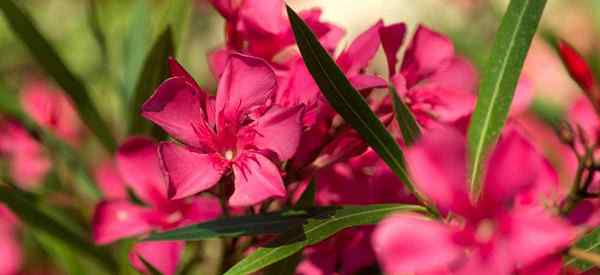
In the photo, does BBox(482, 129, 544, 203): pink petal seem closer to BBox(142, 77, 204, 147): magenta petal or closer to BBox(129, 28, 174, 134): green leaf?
BBox(142, 77, 204, 147): magenta petal

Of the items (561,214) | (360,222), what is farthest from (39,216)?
(561,214)

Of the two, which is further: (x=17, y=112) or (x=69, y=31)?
(x=69, y=31)

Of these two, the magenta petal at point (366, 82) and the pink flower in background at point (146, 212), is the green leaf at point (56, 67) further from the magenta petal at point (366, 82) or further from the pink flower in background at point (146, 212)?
the magenta petal at point (366, 82)

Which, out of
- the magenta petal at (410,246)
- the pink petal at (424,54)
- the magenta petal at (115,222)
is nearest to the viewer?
the magenta petal at (410,246)

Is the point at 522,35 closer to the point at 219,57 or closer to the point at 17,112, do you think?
the point at 219,57

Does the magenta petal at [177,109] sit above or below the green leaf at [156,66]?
above

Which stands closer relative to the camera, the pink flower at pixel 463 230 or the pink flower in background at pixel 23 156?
the pink flower at pixel 463 230

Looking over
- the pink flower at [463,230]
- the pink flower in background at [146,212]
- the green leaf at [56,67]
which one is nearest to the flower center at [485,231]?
the pink flower at [463,230]

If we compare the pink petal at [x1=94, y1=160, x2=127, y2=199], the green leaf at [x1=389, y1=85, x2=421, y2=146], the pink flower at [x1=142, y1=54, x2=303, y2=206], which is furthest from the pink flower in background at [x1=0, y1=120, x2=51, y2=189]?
the green leaf at [x1=389, y1=85, x2=421, y2=146]
